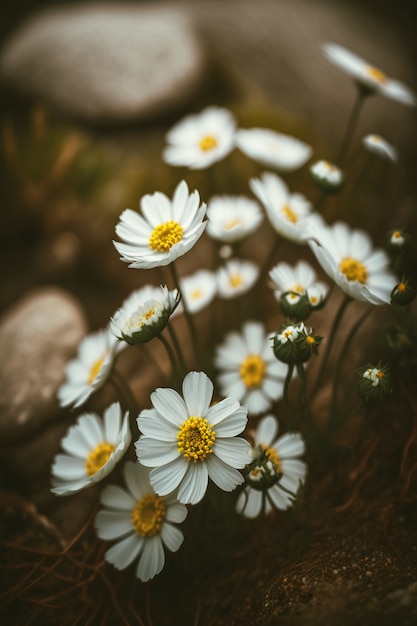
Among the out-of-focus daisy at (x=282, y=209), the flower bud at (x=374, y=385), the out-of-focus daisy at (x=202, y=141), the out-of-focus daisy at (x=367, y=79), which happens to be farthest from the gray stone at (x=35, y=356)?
the out-of-focus daisy at (x=367, y=79)

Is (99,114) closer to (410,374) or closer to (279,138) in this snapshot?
(279,138)

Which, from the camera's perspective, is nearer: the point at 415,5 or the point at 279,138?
the point at 279,138

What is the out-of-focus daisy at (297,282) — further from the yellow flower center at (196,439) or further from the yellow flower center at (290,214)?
the yellow flower center at (196,439)

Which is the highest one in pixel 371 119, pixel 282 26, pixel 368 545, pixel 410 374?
pixel 282 26

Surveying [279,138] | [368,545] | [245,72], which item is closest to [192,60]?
[245,72]

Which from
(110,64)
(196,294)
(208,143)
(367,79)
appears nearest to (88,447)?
(196,294)

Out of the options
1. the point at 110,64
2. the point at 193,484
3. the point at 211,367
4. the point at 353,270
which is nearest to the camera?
the point at 193,484

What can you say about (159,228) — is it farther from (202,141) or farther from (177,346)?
(202,141)

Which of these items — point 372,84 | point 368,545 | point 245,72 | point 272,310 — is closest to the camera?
point 368,545
